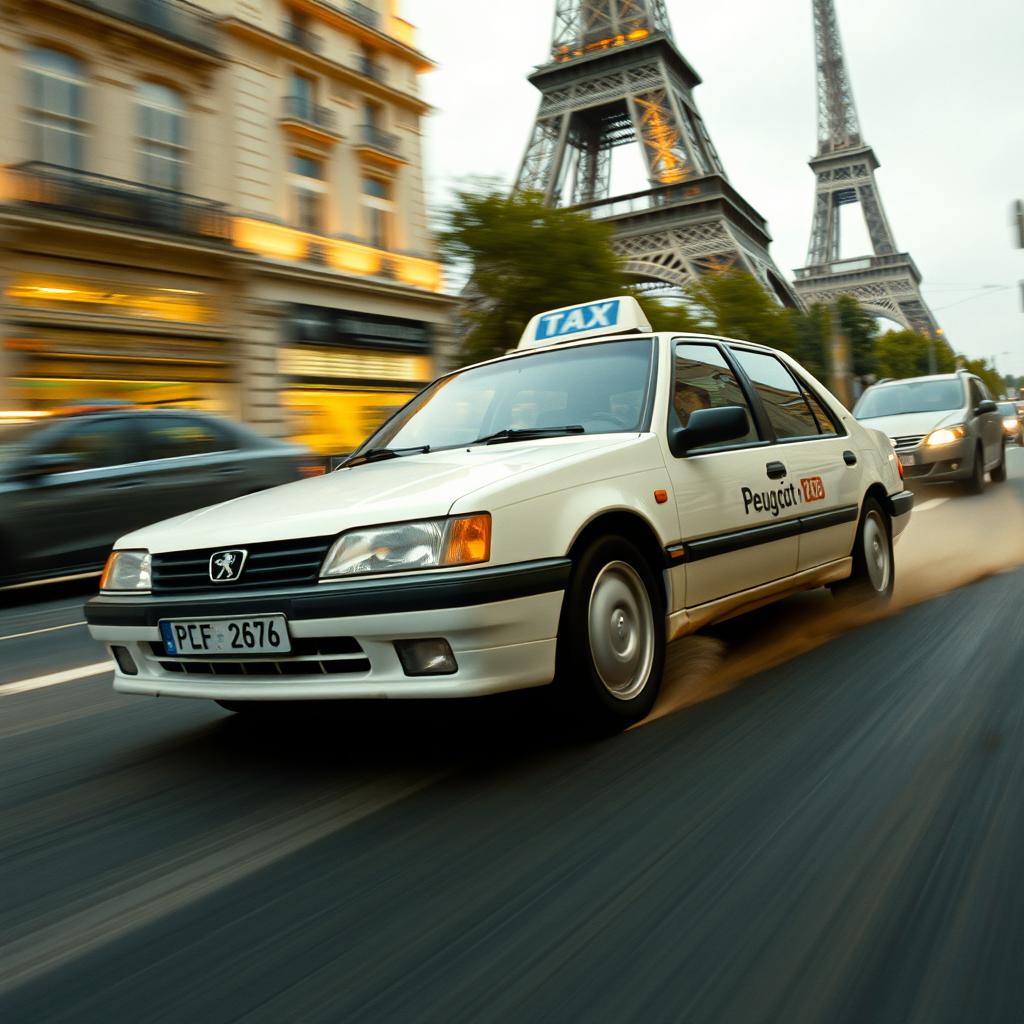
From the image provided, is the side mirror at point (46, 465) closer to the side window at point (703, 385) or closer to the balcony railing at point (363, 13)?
the side window at point (703, 385)

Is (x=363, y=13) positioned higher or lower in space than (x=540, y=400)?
higher

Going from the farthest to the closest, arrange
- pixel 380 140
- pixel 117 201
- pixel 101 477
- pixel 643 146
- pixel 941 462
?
pixel 643 146, pixel 380 140, pixel 117 201, pixel 941 462, pixel 101 477

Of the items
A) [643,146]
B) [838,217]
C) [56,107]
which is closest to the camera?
[56,107]

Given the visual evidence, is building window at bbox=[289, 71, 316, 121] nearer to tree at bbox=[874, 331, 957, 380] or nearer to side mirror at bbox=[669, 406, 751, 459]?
side mirror at bbox=[669, 406, 751, 459]

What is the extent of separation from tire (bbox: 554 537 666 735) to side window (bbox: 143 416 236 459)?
663 centimetres

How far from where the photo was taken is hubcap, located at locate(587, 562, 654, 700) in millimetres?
3436

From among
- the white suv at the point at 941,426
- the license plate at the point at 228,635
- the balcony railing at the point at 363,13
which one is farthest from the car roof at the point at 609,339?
the balcony railing at the point at 363,13

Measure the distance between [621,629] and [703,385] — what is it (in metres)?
1.40

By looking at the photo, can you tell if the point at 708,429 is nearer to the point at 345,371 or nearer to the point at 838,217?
the point at 345,371

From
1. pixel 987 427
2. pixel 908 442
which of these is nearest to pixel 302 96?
pixel 908 442

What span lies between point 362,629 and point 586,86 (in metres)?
54.6

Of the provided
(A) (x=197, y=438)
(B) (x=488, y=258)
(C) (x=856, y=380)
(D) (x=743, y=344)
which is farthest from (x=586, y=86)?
(D) (x=743, y=344)

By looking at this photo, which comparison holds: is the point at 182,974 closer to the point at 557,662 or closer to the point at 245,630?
the point at 245,630

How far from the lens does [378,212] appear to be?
1027 inches
